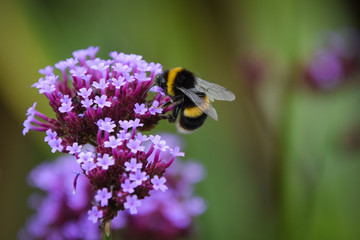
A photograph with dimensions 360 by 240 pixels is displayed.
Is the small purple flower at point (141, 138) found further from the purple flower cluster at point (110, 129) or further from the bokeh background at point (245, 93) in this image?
the bokeh background at point (245, 93)

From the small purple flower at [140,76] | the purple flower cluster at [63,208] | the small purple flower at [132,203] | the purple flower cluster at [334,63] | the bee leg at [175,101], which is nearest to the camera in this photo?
the small purple flower at [132,203]

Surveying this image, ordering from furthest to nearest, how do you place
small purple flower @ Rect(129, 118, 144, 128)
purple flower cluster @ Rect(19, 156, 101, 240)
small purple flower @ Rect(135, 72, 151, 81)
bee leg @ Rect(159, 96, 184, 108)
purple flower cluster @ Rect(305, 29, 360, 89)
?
1. purple flower cluster @ Rect(305, 29, 360, 89)
2. purple flower cluster @ Rect(19, 156, 101, 240)
3. bee leg @ Rect(159, 96, 184, 108)
4. small purple flower @ Rect(135, 72, 151, 81)
5. small purple flower @ Rect(129, 118, 144, 128)

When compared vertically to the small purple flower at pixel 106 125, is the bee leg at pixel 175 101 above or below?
above

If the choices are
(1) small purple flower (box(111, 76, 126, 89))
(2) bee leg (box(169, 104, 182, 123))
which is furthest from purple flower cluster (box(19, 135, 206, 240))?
(1) small purple flower (box(111, 76, 126, 89))

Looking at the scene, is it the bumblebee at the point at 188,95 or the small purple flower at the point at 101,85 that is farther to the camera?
the bumblebee at the point at 188,95

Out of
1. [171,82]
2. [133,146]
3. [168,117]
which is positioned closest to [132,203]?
[133,146]

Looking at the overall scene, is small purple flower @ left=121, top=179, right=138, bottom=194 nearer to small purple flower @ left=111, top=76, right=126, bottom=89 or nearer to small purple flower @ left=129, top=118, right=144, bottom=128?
small purple flower @ left=129, top=118, right=144, bottom=128

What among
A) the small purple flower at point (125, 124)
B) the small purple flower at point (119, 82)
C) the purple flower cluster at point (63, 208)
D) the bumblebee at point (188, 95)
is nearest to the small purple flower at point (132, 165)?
the small purple flower at point (125, 124)

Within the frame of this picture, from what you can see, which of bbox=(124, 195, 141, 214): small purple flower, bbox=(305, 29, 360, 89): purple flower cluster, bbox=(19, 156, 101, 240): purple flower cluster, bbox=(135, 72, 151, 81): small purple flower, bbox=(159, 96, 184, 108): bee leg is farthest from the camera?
bbox=(305, 29, 360, 89): purple flower cluster
